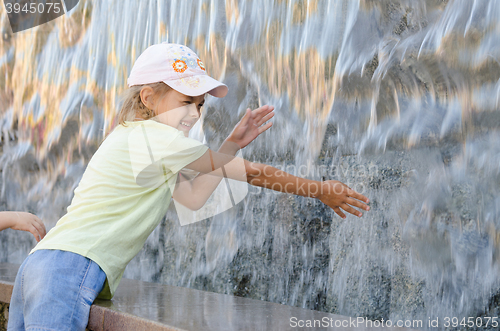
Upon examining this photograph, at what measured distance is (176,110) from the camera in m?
2.17

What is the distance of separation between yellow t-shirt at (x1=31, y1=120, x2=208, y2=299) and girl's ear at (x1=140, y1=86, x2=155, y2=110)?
11 centimetres

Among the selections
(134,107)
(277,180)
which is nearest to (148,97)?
(134,107)

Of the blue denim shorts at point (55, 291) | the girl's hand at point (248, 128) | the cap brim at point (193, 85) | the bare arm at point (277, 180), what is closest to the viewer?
the blue denim shorts at point (55, 291)

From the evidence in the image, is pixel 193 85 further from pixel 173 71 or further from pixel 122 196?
pixel 122 196

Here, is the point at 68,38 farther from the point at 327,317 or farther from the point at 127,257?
the point at 327,317

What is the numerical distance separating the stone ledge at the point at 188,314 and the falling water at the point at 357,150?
496mm

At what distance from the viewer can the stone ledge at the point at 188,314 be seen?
1.84 m

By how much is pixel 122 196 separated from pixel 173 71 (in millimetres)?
557

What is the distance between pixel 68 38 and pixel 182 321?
151 inches

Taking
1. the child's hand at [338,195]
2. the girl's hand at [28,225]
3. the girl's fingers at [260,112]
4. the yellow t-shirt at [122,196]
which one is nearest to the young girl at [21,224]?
the girl's hand at [28,225]

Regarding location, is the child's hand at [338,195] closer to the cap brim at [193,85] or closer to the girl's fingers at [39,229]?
the cap brim at [193,85]

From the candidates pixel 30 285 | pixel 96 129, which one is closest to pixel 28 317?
pixel 30 285

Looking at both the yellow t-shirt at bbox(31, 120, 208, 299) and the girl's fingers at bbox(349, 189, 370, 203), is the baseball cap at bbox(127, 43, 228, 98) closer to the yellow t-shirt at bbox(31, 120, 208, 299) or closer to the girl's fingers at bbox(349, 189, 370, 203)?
the yellow t-shirt at bbox(31, 120, 208, 299)

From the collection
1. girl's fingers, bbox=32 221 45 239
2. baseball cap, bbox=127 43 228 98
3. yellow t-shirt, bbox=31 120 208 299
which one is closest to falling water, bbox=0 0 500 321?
baseball cap, bbox=127 43 228 98
